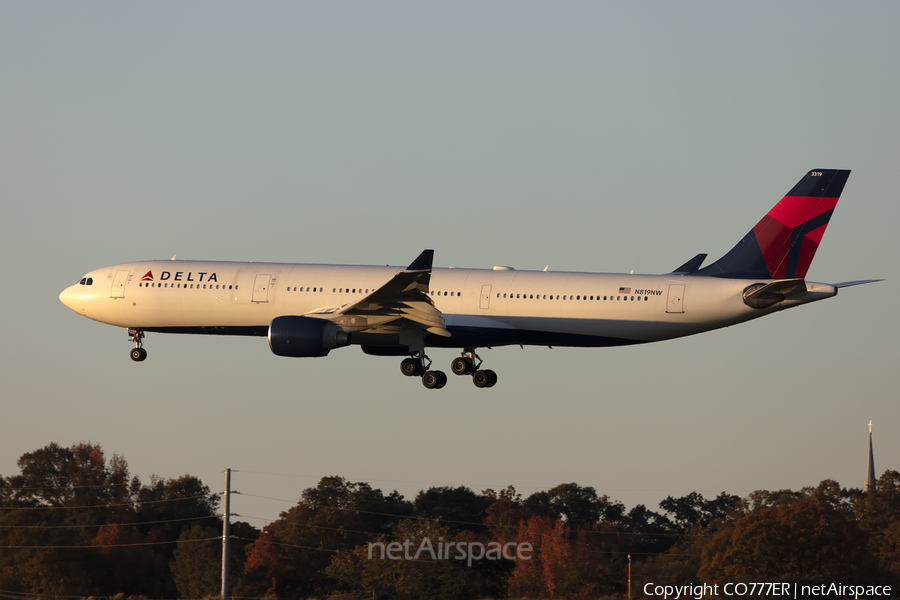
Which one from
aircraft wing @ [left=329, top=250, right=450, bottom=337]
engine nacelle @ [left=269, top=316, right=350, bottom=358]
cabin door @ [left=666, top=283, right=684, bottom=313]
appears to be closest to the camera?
aircraft wing @ [left=329, top=250, right=450, bottom=337]

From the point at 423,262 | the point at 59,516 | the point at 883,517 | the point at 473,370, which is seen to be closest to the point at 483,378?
the point at 473,370

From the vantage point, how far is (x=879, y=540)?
344ft

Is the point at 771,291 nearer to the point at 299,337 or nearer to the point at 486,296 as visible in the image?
the point at 486,296

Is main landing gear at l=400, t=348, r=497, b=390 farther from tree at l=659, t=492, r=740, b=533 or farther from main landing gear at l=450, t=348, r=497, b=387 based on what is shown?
tree at l=659, t=492, r=740, b=533

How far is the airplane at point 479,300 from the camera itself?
5209cm

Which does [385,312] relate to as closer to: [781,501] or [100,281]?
[100,281]

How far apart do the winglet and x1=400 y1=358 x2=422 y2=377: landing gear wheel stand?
725 centimetres

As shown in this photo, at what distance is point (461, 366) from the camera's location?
185ft

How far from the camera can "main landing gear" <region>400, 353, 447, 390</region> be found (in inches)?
2164

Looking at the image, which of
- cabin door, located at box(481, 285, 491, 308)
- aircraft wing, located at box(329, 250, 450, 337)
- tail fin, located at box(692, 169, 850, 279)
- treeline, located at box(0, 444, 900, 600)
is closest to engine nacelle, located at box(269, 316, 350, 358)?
aircraft wing, located at box(329, 250, 450, 337)

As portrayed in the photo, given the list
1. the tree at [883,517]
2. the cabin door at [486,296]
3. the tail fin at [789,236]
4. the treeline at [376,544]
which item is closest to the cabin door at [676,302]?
the tail fin at [789,236]

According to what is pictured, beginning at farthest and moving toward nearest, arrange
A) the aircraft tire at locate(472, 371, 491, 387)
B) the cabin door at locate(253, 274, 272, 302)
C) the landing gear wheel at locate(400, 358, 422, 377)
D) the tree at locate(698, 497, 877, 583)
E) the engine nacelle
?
the tree at locate(698, 497, 877, 583) < the aircraft tire at locate(472, 371, 491, 387) < the cabin door at locate(253, 274, 272, 302) < the landing gear wheel at locate(400, 358, 422, 377) < the engine nacelle

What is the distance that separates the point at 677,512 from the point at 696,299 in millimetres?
88812

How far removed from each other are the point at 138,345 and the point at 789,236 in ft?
95.9
